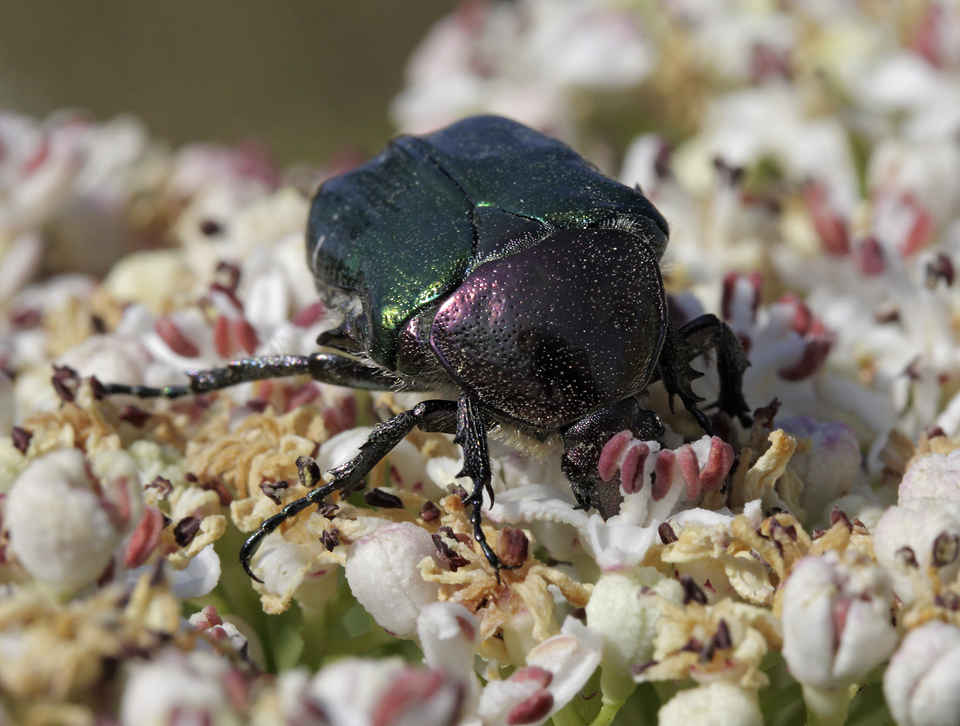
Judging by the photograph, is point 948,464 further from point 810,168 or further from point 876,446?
point 810,168

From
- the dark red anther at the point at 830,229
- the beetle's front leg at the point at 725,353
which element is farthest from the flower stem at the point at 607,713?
the dark red anther at the point at 830,229

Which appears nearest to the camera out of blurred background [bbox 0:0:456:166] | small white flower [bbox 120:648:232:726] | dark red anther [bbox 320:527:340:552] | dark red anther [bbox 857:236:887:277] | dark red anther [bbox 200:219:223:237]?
small white flower [bbox 120:648:232:726]

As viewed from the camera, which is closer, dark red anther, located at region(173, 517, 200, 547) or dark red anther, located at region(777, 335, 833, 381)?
dark red anther, located at region(173, 517, 200, 547)

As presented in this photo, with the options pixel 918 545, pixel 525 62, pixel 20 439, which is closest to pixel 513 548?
pixel 918 545

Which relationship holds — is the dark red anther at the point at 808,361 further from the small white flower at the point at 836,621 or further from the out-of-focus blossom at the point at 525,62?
the out-of-focus blossom at the point at 525,62

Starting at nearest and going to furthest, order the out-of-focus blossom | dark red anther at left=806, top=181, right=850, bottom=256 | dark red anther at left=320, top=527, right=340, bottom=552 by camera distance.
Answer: dark red anther at left=320, top=527, right=340, bottom=552, dark red anther at left=806, top=181, right=850, bottom=256, the out-of-focus blossom

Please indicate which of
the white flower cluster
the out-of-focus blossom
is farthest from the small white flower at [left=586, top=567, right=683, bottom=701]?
the out-of-focus blossom

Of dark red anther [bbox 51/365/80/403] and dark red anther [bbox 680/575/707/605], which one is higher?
dark red anther [bbox 51/365/80/403]

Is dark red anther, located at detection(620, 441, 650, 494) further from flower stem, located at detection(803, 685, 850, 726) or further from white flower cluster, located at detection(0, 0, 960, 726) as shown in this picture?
flower stem, located at detection(803, 685, 850, 726)
